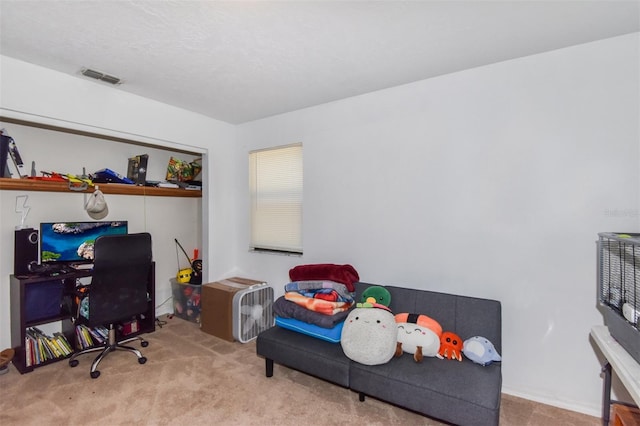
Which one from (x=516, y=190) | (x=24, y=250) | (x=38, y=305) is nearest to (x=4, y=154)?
(x=24, y=250)

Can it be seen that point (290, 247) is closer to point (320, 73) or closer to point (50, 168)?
point (320, 73)

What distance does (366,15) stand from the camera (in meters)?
1.65

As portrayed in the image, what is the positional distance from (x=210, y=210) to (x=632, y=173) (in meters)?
3.65

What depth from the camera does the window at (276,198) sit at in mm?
3309

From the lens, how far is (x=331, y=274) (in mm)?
2691

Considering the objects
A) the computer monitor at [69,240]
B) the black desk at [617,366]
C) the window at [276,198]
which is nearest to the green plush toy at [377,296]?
the window at [276,198]

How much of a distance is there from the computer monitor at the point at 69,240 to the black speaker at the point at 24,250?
0.09m

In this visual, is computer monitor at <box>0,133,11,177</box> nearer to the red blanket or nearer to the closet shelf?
the closet shelf

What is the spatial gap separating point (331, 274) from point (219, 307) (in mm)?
1349

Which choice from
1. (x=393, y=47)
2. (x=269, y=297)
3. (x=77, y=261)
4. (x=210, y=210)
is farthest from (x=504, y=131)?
(x=77, y=261)

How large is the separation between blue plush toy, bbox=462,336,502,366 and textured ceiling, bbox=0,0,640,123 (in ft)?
6.28

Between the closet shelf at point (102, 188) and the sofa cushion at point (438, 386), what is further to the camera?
the closet shelf at point (102, 188)

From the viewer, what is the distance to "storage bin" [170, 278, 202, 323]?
11.9ft

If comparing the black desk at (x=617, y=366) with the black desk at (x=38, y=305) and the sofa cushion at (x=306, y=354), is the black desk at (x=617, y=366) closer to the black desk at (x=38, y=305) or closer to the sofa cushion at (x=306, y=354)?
the sofa cushion at (x=306, y=354)
